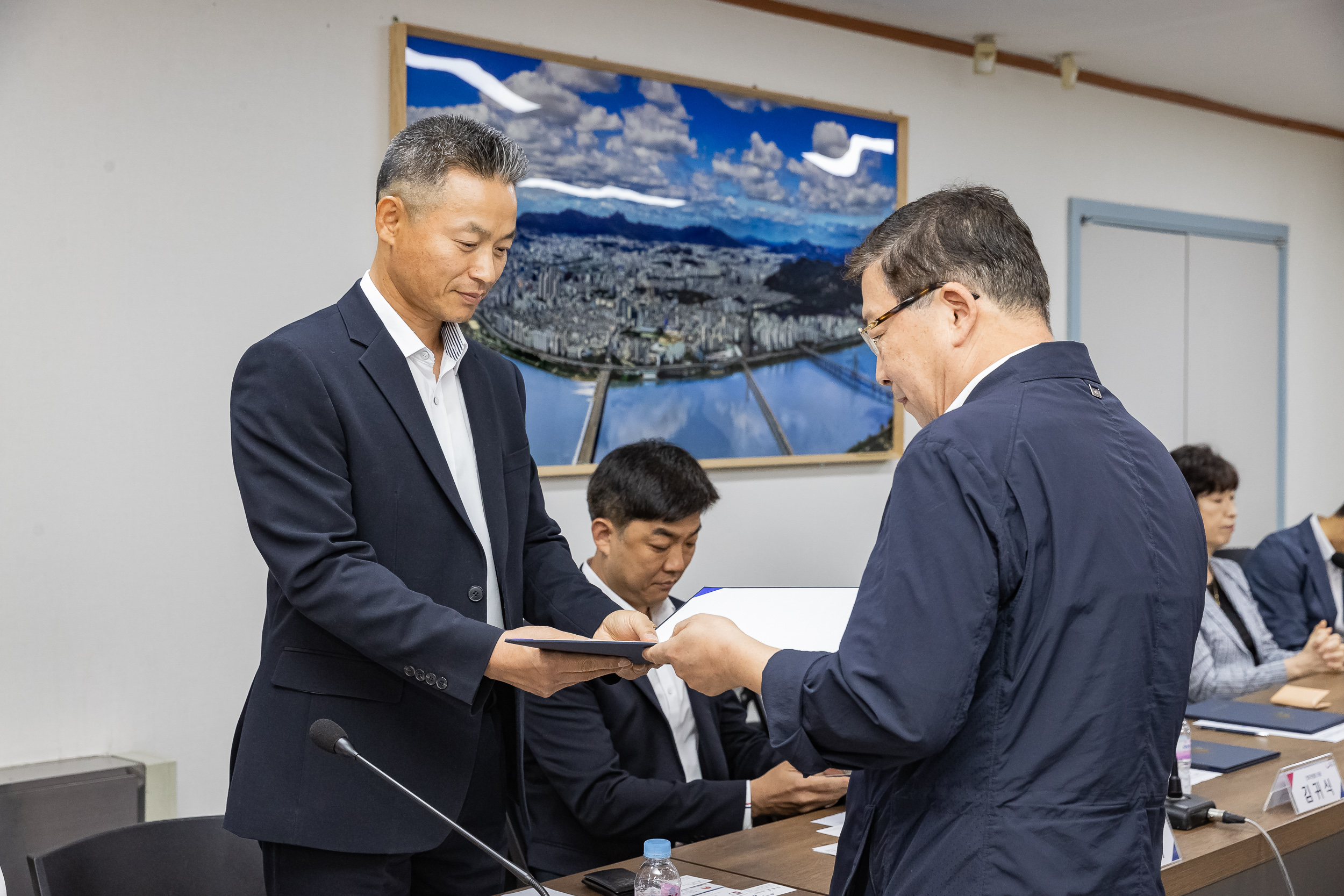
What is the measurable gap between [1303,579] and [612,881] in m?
3.18

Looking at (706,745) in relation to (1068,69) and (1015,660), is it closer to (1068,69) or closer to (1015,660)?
(1015,660)

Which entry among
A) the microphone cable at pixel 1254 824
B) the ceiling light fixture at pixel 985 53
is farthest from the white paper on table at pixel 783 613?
the ceiling light fixture at pixel 985 53

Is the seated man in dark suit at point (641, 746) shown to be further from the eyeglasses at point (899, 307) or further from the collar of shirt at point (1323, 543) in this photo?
the collar of shirt at point (1323, 543)

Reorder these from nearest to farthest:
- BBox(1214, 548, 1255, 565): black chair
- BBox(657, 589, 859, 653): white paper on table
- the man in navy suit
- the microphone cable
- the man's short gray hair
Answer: BBox(657, 589, 859, 653): white paper on table, the man in navy suit, the man's short gray hair, the microphone cable, BBox(1214, 548, 1255, 565): black chair

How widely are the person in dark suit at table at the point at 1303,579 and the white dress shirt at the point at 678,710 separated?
2.39 metres

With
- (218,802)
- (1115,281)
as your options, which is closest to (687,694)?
(218,802)

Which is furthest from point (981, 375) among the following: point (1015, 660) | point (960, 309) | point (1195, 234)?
point (1195, 234)

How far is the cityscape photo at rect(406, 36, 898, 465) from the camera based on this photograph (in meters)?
3.38

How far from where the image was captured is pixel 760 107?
12.8 feet

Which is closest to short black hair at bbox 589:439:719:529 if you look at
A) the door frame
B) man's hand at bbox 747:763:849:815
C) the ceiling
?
man's hand at bbox 747:763:849:815

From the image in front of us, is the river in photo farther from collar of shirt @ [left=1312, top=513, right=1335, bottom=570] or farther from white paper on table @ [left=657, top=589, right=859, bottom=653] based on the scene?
white paper on table @ [left=657, top=589, right=859, bottom=653]

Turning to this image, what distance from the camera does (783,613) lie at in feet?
4.58

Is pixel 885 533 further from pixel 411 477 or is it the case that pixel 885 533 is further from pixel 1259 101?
pixel 1259 101

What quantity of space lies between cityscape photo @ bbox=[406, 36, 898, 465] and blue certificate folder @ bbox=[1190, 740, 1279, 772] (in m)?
1.64
